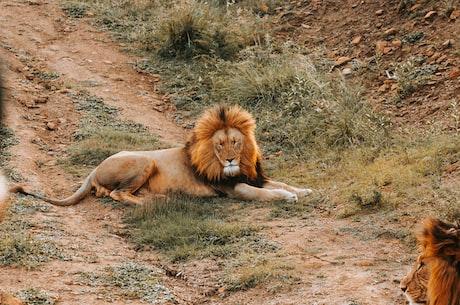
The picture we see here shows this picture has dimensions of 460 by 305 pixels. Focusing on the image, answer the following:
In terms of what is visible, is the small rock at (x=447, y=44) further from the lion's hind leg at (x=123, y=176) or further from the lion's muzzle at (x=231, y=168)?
the lion's hind leg at (x=123, y=176)

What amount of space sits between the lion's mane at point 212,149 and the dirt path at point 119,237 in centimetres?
96

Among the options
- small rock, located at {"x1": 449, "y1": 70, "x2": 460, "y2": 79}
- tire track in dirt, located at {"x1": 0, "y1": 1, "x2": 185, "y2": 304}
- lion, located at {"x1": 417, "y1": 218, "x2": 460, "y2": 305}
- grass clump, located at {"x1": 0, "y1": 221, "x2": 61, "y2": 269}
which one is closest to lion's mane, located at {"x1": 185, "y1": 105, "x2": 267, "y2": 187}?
tire track in dirt, located at {"x1": 0, "y1": 1, "x2": 185, "y2": 304}

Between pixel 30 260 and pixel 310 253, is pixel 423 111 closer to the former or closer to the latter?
pixel 310 253

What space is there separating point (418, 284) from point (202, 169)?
4.50 m

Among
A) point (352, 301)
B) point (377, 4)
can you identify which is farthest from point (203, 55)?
point (352, 301)

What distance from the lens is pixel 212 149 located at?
8.80 m

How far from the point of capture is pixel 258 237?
696cm

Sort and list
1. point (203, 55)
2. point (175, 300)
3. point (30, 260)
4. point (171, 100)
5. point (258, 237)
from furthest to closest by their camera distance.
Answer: point (203, 55) → point (171, 100) → point (258, 237) → point (30, 260) → point (175, 300)

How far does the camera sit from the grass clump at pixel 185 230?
6715 millimetres

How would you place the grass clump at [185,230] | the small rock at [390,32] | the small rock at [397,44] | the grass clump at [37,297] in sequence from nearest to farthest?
the grass clump at [37,297]
the grass clump at [185,230]
the small rock at [397,44]
the small rock at [390,32]

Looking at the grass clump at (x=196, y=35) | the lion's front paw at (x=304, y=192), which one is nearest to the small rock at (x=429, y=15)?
the grass clump at (x=196, y=35)

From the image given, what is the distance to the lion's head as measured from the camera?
8742mm

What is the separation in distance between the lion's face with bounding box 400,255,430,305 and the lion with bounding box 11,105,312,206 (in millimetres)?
3954

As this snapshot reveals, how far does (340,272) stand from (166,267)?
1.52 m
